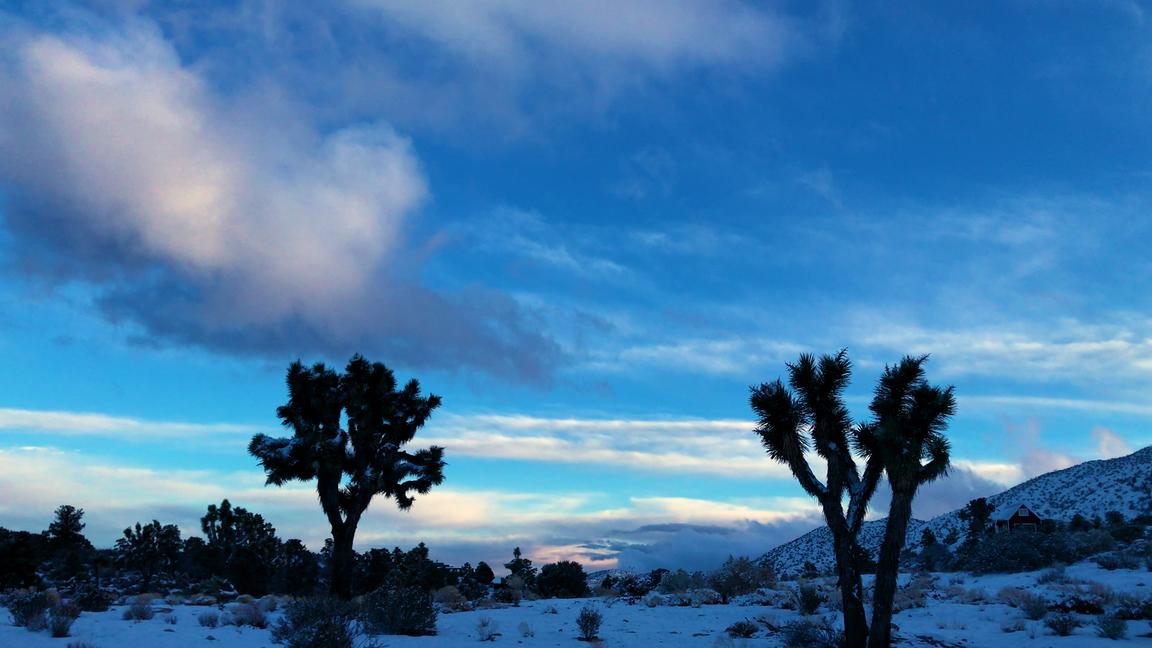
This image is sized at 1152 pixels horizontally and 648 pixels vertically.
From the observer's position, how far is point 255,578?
5491 centimetres

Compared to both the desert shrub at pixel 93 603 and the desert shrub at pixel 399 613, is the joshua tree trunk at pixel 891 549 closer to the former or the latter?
the desert shrub at pixel 399 613

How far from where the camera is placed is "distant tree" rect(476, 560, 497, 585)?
55.8m

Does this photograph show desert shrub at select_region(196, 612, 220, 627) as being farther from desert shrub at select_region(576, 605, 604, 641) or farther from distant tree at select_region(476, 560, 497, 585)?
distant tree at select_region(476, 560, 497, 585)

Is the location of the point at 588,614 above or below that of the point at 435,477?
below

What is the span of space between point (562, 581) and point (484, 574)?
11.3 meters

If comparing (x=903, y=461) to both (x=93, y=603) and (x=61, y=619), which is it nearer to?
(x=61, y=619)

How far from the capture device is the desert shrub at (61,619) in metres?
17.5

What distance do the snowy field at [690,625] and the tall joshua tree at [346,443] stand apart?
6032 mm

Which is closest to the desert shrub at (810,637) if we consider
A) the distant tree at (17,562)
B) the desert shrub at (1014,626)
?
the desert shrub at (1014,626)

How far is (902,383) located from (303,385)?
23040 millimetres

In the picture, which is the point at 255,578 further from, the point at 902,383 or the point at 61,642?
the point at 902,383

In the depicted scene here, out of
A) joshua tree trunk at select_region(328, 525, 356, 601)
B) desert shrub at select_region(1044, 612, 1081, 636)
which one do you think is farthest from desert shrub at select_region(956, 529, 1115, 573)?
joshua tree trunk at select_region(328, 525, 356, 601)

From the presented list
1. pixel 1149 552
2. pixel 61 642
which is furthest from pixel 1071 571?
pixel 61 642

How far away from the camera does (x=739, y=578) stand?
35.8 metres
